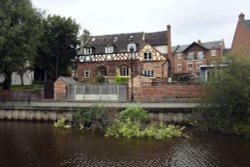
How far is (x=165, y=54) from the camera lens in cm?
4375

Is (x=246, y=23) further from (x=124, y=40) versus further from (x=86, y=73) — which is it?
(x=86, y=73)

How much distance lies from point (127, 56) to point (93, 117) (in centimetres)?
2241

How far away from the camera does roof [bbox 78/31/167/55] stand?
43.6 metres

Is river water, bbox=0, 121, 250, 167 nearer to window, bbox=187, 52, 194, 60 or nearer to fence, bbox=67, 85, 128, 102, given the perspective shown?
fence, bbox=67, 85, 128, 102

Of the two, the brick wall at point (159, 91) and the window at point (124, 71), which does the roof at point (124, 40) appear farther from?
the brick wall at point (159, 91)

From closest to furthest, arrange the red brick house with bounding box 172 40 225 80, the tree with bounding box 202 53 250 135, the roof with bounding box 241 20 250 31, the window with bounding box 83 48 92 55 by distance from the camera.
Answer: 1. the tree with bounding box 202 53 250 135
2. the roof with bounding box 241 20 250 31
3. the window with bounding box 83 48 92 55
4. the red brick house with bounding box 172 40 225 80

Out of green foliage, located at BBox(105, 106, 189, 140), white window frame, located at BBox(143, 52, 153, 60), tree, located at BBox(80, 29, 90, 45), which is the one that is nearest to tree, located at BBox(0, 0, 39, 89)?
green foliage, located at BBox(105, 106, 189, 140)

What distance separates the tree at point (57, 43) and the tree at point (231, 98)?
25.5 metres

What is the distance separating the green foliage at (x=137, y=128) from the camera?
1856 cm

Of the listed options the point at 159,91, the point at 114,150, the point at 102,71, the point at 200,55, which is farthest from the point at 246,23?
the point at 114,150

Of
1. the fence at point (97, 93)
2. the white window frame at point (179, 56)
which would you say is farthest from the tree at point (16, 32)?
the white window frame at point (179, 56)

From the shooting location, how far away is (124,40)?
44.6m

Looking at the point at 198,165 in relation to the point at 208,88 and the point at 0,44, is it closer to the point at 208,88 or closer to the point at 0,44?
the point at 208,88

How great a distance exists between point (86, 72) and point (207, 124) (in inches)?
1084
